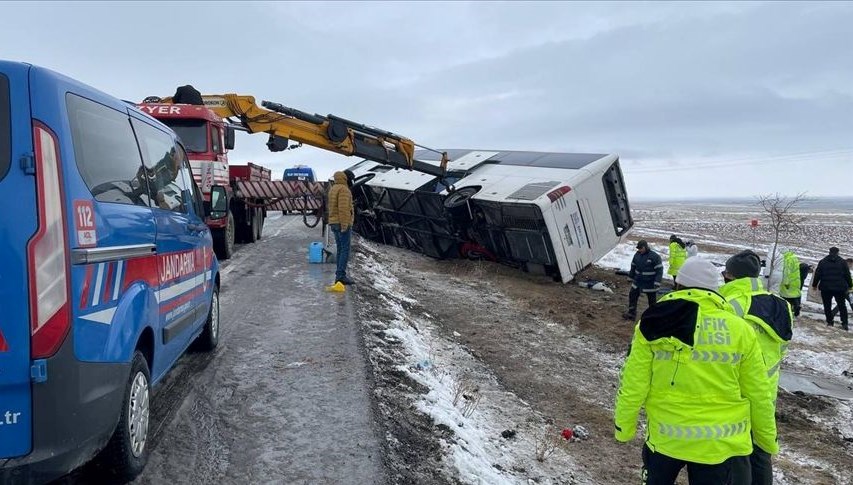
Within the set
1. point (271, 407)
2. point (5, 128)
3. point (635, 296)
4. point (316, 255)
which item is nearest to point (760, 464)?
point (271, 407)

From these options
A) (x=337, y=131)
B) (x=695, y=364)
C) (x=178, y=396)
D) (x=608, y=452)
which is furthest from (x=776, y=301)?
(x=337, y=131)

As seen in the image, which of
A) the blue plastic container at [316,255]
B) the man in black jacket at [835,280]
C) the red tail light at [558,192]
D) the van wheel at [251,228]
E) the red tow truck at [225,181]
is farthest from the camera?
the van wheel at [251,228]

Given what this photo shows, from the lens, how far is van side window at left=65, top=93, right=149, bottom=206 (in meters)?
2.70

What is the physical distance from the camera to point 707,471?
9.43ft

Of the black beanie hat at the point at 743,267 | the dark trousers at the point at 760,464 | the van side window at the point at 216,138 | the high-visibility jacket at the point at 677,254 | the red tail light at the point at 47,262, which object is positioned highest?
the van side window at the point at 216,138

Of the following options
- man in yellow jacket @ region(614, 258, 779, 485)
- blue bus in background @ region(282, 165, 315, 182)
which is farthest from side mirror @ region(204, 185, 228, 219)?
blue bus in background @ region(282, 165, 315, 182)

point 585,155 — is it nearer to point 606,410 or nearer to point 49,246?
point 606,410

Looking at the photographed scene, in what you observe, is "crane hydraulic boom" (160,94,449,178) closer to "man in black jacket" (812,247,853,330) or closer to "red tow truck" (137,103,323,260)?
"red tow truck" (137,103,323,260)

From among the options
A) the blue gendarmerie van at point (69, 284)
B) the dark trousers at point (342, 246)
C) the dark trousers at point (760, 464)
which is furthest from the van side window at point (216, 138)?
the dark trousers at point (760, 464)

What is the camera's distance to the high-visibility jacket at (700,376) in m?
2.82

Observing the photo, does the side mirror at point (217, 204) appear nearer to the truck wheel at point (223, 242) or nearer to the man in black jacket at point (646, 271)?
the truck wheel at point (223, 242)

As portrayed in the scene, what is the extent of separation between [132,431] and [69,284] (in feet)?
3.85

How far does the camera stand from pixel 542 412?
21.4ft

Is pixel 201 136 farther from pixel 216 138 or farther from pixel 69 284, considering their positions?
pixel 69 284
